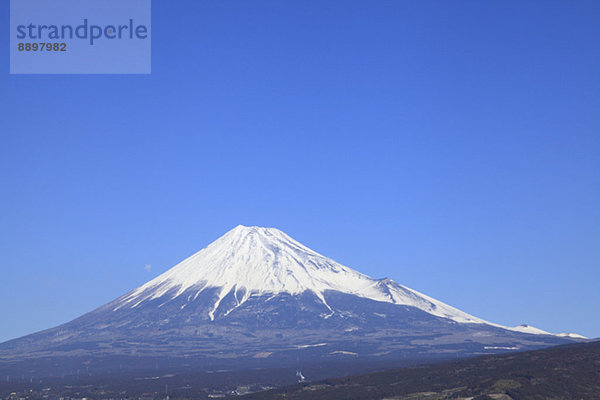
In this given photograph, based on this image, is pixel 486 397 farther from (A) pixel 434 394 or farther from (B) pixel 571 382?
(B) pixel 571 382

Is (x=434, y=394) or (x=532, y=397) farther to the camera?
(x=434, y=394)

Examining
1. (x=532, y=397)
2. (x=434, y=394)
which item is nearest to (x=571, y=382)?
(x=532, y=397)

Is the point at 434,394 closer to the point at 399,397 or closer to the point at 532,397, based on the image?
the point at 399,397

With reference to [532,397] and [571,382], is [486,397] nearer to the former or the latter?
[532,397]

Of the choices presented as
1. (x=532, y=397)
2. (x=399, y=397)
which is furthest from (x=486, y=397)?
(x=399, y=397)

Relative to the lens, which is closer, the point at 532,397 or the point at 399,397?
the point at 532,397

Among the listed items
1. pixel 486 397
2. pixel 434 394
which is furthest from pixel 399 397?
pixel 486 397

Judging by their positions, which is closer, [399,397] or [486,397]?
[486,397]
